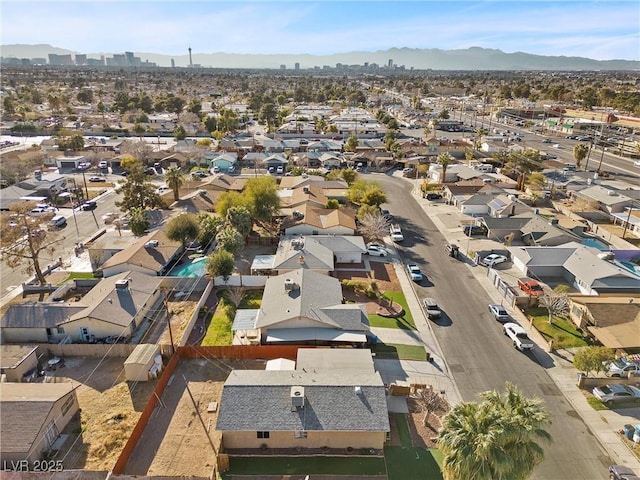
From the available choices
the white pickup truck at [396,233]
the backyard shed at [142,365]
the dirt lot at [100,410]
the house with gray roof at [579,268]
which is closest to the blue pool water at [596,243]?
the house with gray roof at [579,268]

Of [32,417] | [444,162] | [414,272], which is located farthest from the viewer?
[444,162]

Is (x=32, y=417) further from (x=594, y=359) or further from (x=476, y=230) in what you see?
(x=476, y=230)

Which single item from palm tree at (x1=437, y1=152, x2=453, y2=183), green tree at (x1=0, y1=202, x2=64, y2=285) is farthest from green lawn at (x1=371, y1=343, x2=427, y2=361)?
palm tree at (x1=437, y1=152, x2=453, y2=183)

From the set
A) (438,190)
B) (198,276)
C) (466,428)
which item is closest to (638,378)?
(466,428)

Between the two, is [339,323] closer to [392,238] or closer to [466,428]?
[466,428]

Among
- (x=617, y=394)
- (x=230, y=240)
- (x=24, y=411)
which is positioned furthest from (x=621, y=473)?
(x=230, y=240)

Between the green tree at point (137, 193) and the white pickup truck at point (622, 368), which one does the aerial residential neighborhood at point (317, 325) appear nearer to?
the white pickup truck at point (622, 368)
